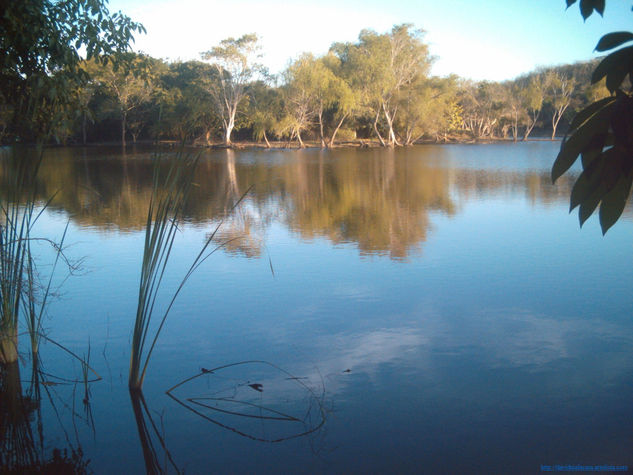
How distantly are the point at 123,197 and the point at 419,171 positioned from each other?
→ 11607 millimetres

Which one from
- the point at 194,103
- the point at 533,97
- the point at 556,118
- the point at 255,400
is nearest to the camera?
the point at 255,400

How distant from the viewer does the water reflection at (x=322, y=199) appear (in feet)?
31.6

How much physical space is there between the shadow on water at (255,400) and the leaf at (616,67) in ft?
9.11

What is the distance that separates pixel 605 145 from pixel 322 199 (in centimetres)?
1276

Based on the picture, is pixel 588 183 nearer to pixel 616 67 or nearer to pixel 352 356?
pixel 616 67

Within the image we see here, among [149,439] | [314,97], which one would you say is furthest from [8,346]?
[314,97]

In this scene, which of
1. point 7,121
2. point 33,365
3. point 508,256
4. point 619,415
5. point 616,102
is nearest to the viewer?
point 616,102

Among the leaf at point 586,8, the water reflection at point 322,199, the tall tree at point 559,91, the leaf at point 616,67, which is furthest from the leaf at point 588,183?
the tall tree at point 559,91

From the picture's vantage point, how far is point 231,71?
4722cm

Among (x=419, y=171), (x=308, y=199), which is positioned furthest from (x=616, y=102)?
(x=419, y=171)

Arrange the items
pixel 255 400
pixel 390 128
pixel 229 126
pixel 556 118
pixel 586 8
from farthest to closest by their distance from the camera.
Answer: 1. pixel 556 118
2. pixel 229 126
3. pixel 390 128
4. pixel 255 400
5. pixel 586 8

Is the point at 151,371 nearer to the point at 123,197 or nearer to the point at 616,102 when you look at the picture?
the point at 616,102

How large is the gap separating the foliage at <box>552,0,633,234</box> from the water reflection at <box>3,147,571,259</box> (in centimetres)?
444

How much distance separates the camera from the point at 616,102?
1.29 m
